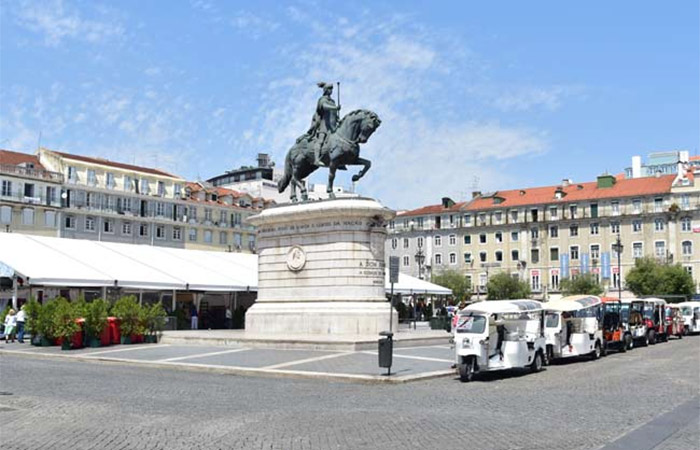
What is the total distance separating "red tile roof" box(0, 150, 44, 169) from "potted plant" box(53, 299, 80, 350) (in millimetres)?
55050

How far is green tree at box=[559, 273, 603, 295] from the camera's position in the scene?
83088 millimetres

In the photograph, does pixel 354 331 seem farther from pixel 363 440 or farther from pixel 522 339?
pixel 363 440

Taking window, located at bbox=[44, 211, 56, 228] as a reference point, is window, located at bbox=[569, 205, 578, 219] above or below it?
above

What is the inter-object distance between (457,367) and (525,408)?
16.9ft

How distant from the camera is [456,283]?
300 feet

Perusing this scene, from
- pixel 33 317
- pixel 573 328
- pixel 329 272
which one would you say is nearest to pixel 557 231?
pixel 329 272

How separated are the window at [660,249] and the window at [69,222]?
64.1 meters

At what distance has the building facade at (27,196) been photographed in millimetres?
75438

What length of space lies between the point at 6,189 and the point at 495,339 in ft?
222

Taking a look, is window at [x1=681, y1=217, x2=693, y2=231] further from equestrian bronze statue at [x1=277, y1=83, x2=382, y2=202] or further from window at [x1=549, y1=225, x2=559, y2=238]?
equestrian bronze statue at [x1=277, y1=83, x2=382, y2=202]

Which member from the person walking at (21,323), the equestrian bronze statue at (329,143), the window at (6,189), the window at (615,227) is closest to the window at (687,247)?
the window at (615,227)

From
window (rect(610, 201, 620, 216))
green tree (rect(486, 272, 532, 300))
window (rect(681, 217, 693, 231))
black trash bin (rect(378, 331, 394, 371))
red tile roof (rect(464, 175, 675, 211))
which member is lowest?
black trash bin (rect(378, 331, 394, 371))

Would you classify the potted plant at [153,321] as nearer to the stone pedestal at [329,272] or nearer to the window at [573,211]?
the stone pedestal at [329,272]

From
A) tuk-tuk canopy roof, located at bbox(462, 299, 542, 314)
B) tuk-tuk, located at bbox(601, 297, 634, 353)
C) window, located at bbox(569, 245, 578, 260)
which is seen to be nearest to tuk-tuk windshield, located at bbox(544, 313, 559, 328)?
tuk-tuk canopy roof, located at bbox(462, 299, 542, 314)
